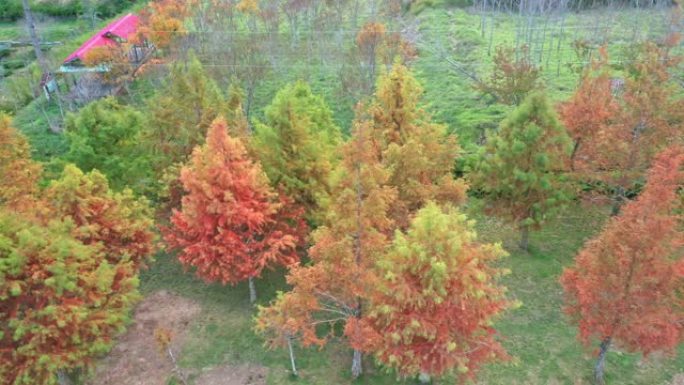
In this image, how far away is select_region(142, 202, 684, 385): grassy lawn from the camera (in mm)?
16453

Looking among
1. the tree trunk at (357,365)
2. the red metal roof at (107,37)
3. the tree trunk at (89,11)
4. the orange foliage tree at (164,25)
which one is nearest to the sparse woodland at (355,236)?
the tree trunk at (357,365)

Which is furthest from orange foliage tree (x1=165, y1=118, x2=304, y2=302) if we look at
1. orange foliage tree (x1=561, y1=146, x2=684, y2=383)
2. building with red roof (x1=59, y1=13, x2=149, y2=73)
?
building with red roof (x1=59, y1=13, x2=149, y2=73)

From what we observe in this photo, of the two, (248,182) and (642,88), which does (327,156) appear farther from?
(642,88)

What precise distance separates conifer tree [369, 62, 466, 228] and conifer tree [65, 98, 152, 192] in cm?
934

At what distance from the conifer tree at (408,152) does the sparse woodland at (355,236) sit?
75mm

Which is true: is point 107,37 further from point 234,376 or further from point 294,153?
point 234,376

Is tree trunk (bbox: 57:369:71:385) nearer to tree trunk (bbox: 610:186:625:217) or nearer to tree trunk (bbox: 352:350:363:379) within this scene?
tree trunk (bbox: 352:350:363:379)

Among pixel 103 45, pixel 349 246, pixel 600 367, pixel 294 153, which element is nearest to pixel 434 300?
pixel 349 246

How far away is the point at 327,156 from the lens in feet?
65.0

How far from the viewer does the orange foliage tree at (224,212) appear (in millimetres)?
16891

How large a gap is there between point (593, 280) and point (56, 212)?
15.4 metres

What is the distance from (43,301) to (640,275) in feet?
48.0

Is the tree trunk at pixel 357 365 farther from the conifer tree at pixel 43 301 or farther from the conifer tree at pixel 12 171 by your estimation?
the conifer tree at pixel 12 171

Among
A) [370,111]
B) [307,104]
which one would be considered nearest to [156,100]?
[307,104]
